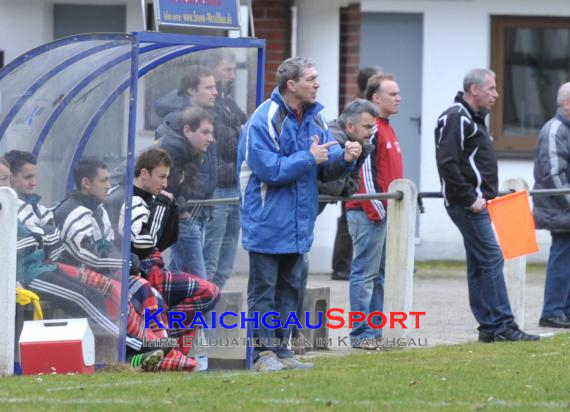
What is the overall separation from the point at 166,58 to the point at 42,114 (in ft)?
3.06

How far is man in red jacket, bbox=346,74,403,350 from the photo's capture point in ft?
36.8


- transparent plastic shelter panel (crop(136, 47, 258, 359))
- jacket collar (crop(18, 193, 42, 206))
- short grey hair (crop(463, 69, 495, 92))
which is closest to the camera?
jacket collar (crop(18, 193, 42, 206))

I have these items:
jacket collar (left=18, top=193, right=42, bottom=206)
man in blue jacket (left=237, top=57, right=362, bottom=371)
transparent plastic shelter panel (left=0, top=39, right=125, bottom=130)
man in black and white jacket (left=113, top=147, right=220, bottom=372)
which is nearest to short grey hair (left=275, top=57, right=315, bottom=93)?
man in blue jacket (left=237, top=57, right=362, bottom=371)

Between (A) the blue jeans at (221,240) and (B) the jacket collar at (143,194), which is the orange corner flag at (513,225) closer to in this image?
(A) the blue jeans at (221,240)

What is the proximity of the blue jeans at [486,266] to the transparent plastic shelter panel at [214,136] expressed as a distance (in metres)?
1.80

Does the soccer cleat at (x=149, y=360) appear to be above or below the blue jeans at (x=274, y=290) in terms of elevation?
below

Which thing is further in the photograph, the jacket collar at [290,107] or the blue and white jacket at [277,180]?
the jacket collar at [290,107]

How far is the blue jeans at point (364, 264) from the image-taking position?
36.8ft

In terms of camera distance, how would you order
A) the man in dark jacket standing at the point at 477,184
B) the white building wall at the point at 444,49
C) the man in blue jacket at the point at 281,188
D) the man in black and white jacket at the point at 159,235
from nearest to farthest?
the man in blue jacket at the point at 281,188
the man in black and white jacket at the point at 159,235
the man in dark jacket standing at the point at 477,184
the white building wall at the point at 444,49

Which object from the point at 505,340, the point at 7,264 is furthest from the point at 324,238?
the point at 7,264

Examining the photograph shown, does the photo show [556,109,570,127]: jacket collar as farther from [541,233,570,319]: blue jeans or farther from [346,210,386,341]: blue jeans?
[346,210,386,341]: blue jeans

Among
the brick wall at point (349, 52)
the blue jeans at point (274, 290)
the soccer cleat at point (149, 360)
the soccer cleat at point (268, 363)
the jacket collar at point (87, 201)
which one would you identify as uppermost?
the brick wall at point (349, 52)

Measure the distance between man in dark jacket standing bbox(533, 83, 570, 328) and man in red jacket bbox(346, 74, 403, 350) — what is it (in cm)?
171

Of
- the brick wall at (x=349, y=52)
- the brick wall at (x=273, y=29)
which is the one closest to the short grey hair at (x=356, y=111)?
the brick wall at (x=273, y=29)
